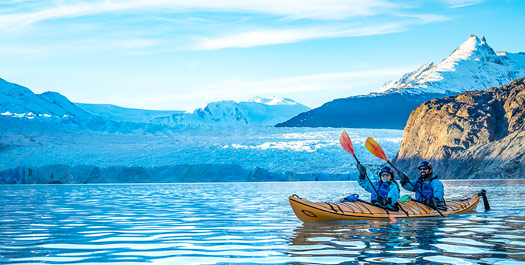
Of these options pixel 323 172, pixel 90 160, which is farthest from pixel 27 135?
pixel 323 172

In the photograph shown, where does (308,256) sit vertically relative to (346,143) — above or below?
below

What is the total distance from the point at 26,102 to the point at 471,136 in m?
52.7

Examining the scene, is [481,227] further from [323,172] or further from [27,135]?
[27,135]

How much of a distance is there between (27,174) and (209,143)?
619 inches

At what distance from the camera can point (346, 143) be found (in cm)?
1527

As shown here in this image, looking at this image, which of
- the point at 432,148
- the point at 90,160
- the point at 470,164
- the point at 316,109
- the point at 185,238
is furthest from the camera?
the point at 316,109

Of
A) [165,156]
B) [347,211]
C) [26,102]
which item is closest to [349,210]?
[347,211]

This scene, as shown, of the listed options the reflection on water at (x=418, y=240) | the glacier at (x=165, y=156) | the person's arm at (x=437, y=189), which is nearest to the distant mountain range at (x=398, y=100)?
A: the glacier at (x=165, y=156)

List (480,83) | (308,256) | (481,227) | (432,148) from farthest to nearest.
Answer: (480,83) → (432,148) → (481,227) → (308,256)

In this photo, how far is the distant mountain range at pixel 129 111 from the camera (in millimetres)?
78356

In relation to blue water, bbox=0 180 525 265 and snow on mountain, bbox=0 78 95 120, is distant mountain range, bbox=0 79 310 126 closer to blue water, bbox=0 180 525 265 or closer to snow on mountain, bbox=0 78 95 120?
snow on mountain, bbox=0 78 95 120

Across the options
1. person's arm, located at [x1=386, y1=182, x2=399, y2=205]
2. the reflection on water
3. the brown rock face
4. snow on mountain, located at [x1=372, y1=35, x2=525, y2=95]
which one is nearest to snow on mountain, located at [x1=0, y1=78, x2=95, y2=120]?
the brown rock face

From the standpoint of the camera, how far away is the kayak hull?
1258cm

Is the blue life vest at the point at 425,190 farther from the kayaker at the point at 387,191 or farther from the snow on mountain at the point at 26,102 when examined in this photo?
the snow on mountain at the point at 26,102
